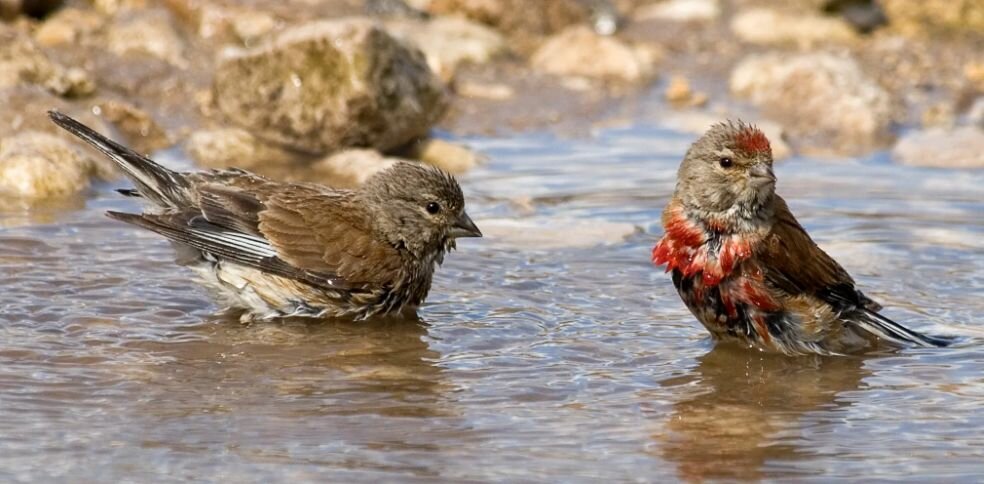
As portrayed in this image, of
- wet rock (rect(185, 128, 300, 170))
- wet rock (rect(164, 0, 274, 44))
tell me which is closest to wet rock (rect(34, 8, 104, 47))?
wet rock (rect(164, 0, 274, 44))

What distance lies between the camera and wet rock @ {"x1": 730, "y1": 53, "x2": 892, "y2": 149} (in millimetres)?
10297

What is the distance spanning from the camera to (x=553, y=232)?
7.75 metres

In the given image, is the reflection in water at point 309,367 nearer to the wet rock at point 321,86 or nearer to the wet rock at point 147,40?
the wet rock at point 321,86

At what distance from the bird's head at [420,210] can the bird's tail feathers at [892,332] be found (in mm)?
1697

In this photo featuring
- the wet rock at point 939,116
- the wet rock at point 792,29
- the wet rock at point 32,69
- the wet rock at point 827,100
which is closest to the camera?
the wet rock at point 32,69

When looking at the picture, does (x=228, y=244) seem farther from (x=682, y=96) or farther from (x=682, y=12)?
(x=682, y=12)

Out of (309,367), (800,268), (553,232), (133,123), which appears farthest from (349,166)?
(800,268)

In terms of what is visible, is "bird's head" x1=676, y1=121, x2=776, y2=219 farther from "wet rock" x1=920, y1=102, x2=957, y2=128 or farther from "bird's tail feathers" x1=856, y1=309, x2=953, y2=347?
"wet rock" x1=920, y1=102, x2=957, y2=128

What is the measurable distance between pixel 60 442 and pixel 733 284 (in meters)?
2.59

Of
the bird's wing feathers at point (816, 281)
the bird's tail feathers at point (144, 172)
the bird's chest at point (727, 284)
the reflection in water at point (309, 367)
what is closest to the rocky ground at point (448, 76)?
the bird's tail feathers at point (144, 172)

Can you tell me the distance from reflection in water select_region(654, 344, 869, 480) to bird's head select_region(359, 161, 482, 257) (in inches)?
53.5

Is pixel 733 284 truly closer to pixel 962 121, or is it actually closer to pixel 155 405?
pixel 155 405

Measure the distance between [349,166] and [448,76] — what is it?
84.9 inches

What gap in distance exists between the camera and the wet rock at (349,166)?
28.9 ft
